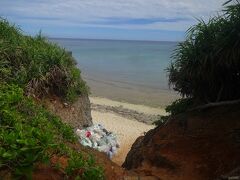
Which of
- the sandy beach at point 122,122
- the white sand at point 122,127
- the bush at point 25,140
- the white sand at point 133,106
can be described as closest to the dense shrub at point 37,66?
the bush at point 25,140

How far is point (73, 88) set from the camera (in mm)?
9742

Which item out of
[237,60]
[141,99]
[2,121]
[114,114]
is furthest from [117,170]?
[141,99]

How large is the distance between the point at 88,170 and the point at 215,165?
2992mm

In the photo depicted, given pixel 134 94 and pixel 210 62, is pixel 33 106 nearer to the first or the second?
pixel 210 62

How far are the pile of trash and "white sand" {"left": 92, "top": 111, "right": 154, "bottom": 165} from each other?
0.86ft

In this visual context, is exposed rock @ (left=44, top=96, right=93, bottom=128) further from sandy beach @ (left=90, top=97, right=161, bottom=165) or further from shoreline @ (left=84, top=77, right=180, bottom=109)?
shoreline @ (left=84, top=77, right=180, bottom=109)

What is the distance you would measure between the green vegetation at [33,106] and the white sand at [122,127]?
8.72 ft

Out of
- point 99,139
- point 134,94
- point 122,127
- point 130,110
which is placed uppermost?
point 99,139

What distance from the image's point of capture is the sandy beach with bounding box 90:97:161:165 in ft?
41.5

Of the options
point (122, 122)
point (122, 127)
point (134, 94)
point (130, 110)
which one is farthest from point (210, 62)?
point (134, 94)

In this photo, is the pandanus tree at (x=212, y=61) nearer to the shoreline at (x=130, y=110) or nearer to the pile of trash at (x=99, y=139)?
the pile of trash at (x=99, y=139)

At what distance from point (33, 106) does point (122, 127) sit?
9.18m

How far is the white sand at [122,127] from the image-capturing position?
12.6 meters

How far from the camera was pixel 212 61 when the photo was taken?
819 centimetres
